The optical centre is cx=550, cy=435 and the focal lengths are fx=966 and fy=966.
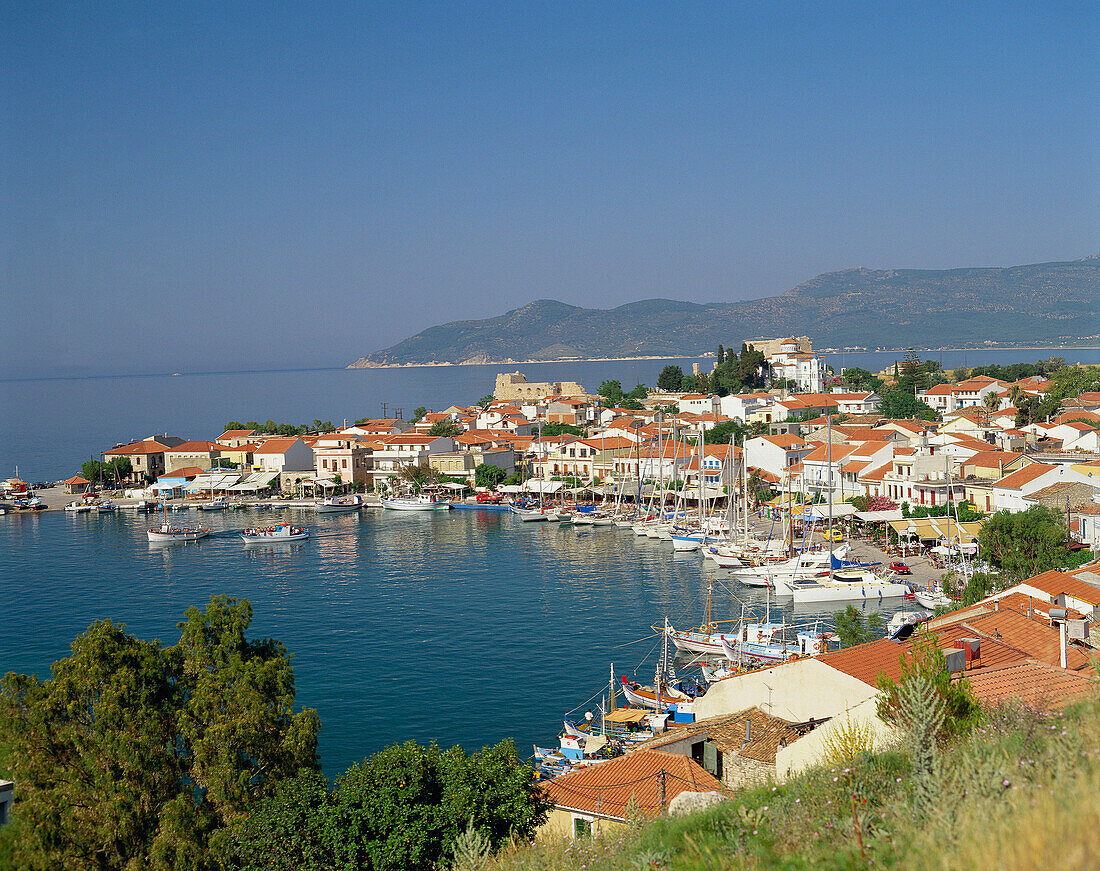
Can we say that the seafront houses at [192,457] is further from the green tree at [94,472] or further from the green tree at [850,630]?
the green tree at [850,630]

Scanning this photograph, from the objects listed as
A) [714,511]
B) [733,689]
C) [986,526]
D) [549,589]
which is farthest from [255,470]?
[733,689]

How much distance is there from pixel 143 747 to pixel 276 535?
30575mm

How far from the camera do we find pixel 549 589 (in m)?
27.7

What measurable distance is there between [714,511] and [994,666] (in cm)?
2916

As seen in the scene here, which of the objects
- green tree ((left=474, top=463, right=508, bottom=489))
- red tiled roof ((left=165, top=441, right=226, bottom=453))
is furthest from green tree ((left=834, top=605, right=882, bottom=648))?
red tiled roof ((left=165, top=441, right=226, bottom=453))

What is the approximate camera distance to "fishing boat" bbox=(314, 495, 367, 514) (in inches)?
1879

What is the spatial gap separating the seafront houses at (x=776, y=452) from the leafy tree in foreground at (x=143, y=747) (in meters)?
35.1

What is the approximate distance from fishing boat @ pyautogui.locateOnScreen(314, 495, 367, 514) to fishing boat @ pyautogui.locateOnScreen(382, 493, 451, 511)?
1.55 ft

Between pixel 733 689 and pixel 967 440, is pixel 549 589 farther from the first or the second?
pixel 967 440

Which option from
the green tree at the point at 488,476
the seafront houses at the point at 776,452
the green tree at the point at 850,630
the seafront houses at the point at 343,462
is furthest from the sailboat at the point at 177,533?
the green tree at the point at 850,630

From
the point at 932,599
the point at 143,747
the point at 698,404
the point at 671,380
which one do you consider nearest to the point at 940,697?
the point at 143,747

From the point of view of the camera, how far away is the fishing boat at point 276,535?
3804cm

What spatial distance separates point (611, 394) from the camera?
77.0 m

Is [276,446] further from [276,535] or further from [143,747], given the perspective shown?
[143,747]
